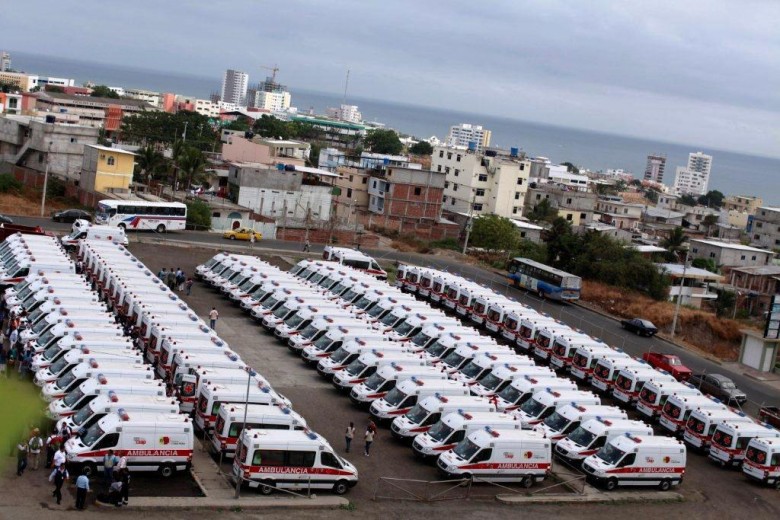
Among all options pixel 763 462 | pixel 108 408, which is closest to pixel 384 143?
pixel 763 462

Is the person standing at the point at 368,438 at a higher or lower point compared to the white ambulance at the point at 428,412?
lower

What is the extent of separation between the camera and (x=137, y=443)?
20.3m

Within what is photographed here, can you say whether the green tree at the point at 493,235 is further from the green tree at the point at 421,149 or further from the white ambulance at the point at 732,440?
the green tree at the point at 421,149

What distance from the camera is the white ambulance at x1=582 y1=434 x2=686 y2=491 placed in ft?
80.5

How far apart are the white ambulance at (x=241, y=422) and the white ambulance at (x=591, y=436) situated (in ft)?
25.8

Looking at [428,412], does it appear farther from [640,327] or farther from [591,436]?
[640,327]

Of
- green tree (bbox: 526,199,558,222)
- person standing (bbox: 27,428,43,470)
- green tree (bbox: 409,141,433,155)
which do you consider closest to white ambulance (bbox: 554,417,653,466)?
person standing (bbox: 27,428,43,470)

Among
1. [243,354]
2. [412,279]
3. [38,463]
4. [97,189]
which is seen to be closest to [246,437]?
[38,463]

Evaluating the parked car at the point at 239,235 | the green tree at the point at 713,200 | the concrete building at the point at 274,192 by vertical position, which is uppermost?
the green tree at the point at 713,200

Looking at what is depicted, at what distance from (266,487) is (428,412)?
20.3 ft

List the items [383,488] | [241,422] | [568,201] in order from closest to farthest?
[241,422] → [383,488] → [568,201]

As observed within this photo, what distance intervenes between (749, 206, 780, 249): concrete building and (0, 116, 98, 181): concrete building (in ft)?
265

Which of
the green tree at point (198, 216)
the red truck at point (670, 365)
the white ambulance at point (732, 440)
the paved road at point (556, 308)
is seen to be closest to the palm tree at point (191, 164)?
the green tree at point (198, 216)

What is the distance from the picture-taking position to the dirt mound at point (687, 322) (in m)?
47.9
